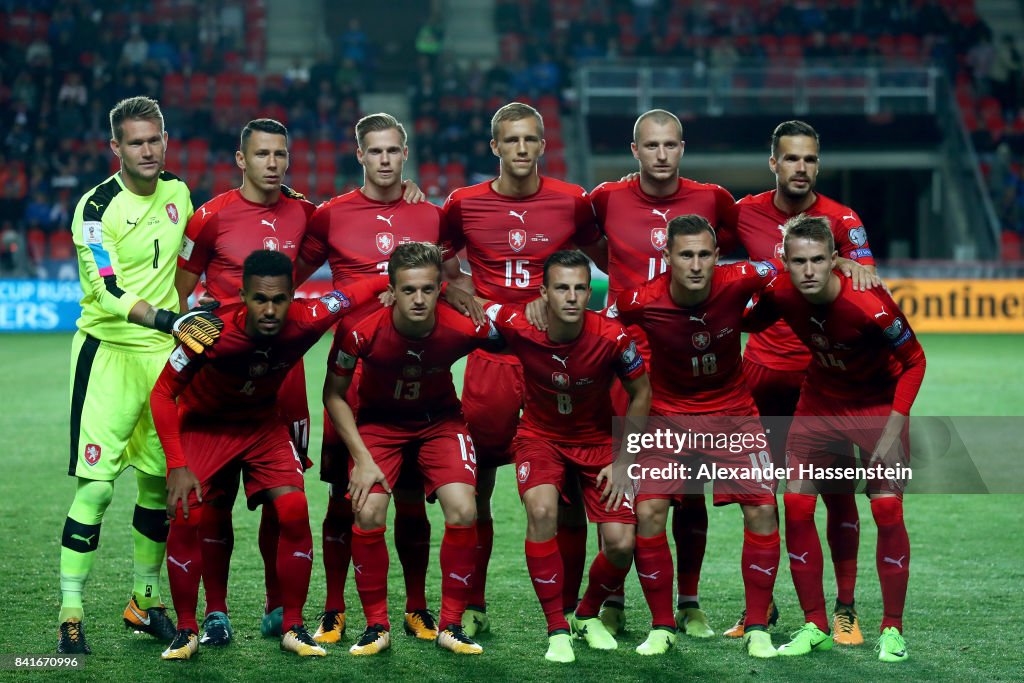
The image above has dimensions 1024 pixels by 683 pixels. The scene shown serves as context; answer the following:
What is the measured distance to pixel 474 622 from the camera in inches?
216

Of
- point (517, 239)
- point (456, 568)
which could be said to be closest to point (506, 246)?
point (517, 239)

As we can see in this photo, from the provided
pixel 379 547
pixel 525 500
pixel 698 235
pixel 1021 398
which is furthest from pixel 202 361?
pixel 1021 398

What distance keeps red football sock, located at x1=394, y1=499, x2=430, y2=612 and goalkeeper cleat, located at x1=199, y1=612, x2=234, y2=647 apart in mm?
790

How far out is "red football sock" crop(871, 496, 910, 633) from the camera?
203 inches

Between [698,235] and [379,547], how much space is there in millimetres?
1857

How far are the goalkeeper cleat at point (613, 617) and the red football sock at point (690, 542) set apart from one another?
302mm

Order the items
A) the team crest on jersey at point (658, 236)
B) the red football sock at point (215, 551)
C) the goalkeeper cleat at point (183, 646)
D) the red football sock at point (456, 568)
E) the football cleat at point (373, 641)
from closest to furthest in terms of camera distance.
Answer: the goalkeeper cleat at point (183, 646)
the football cleat at point (373, 641)
the red football sock at point (456, 568)
the red football sock at point (215, 551)
the team crest on jersey at point (658, 236)

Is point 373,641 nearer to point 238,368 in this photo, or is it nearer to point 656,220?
point 238,368

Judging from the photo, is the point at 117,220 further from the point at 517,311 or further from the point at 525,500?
the point at 525,500

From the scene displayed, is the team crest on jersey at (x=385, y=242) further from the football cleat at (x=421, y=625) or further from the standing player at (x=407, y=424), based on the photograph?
the football cleat at (x=421, y=625)

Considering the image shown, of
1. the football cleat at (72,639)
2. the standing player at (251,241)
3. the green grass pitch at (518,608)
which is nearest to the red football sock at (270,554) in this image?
the standing player at (251,241)

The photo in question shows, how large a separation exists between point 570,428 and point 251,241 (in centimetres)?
169

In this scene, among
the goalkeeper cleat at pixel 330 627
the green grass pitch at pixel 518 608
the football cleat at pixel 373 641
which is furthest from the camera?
the goalkeeper cleat at pixel 330 627

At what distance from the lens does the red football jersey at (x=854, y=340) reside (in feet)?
17.2
